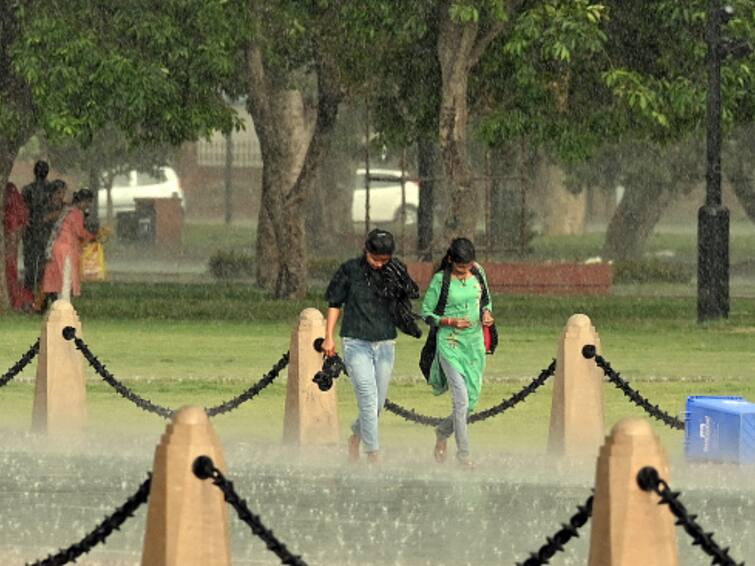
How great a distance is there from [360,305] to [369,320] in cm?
11

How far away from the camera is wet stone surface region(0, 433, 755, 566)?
1329 centimetres

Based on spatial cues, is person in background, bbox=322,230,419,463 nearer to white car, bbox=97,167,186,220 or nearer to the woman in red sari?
the woman in red sari

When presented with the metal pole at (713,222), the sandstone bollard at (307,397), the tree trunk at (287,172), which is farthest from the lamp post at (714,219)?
the sandstone bollard at (307,397)

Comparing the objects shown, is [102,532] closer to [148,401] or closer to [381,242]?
[381,242]

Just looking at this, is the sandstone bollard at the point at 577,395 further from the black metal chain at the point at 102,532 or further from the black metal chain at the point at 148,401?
the black metal chain at the point at 102,532

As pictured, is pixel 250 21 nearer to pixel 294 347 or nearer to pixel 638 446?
pixel 294 347

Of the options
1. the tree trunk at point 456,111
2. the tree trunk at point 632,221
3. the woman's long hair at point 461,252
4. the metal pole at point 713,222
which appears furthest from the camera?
the tree trunk at point 632,221

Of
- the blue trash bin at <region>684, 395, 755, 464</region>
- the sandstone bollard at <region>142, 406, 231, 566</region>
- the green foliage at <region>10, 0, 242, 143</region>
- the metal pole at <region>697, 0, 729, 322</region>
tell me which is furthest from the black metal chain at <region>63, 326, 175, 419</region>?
the metal pole at <region>697, 0, 729, 322</region>

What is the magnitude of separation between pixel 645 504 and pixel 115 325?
23676 mm

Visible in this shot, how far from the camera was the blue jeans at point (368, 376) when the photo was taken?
57.2 ft

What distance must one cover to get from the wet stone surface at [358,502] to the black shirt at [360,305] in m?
0.86

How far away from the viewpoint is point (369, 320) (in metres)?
17.5

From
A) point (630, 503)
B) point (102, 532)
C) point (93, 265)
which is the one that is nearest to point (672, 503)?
point (630, 503)

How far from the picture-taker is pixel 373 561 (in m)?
12.8
